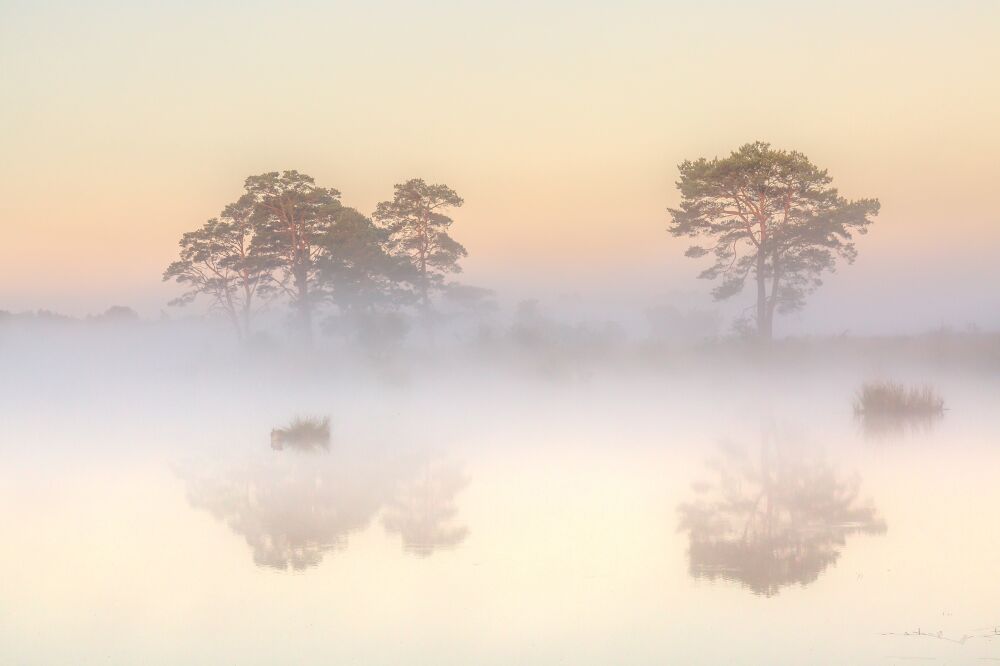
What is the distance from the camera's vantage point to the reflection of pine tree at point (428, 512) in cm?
1262

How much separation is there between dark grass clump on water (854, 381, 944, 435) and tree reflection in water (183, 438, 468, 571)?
37.3ft

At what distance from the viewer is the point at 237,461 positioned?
20.5m

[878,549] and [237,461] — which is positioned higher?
[878,549]

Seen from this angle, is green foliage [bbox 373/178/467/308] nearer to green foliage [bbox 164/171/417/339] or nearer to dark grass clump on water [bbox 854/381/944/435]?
green foliage [bbox 164/171/417/339]

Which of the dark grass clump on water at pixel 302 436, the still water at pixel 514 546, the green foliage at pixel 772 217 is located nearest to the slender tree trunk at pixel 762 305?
the green foliage at pixel 772 217

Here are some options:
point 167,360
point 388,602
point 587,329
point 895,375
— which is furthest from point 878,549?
point 167,360

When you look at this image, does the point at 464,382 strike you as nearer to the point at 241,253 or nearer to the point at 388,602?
the point at 241,253

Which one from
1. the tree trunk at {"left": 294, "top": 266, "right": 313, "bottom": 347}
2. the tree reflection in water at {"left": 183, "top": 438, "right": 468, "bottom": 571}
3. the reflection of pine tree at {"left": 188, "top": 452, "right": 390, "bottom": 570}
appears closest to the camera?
the reflection of pine tree at {"left": 188, "top": 452, "right": 390, "bottom": 570}

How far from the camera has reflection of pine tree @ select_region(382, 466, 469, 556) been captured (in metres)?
12.6

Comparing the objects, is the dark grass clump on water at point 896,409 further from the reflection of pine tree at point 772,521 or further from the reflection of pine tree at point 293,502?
the reflection of pine tree at point 293,502

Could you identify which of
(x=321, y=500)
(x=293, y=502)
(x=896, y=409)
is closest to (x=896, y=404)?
(x=896, y=409)

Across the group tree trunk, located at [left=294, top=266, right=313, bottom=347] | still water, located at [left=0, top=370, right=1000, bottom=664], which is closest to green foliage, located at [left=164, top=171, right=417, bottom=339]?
tree trunk, located at [left=294, top=266, right=313, bottom=347]

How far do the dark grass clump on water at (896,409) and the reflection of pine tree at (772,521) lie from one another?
6395 mm

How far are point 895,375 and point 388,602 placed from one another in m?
31.3
